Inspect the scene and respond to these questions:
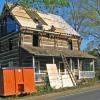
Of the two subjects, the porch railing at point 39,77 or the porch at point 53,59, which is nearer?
the porch railing at point 39,77

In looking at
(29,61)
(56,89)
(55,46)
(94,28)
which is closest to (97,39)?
(94,28)

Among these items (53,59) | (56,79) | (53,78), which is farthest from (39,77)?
(53,59)

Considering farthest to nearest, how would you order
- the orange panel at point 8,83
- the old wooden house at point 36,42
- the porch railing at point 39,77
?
the old wooden house at point 36,42 < the porch railing at point 39,77 < the orange panel at point 8,83

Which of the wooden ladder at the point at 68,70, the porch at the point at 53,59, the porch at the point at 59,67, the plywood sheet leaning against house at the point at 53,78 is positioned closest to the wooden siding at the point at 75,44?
the porch at the point at 53,59

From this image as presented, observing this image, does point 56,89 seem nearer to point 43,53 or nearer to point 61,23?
point 43,53

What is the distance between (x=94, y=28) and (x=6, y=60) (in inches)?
937

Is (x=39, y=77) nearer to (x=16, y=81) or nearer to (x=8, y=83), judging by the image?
(x=16, y=81)

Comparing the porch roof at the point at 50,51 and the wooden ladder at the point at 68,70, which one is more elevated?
the porch roof at the point at 50,51

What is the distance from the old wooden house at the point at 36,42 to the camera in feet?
133

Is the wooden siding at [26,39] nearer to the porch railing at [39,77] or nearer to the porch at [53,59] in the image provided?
the porch at [53,59]

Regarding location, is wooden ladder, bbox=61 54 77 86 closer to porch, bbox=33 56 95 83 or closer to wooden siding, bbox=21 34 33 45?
porch, bbox=33 56 95 83

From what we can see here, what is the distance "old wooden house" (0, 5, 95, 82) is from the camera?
1597 inches

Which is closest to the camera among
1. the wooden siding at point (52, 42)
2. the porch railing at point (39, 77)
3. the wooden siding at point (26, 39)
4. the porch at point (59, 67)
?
the porch railing at point (39, 77)

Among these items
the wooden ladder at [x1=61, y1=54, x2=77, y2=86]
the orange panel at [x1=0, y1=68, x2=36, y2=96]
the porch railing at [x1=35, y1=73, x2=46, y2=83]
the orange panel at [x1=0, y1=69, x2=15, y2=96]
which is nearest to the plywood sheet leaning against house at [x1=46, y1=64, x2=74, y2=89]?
the wooden ladder at [x1=61, y1=54, x2=77, y2=86]
